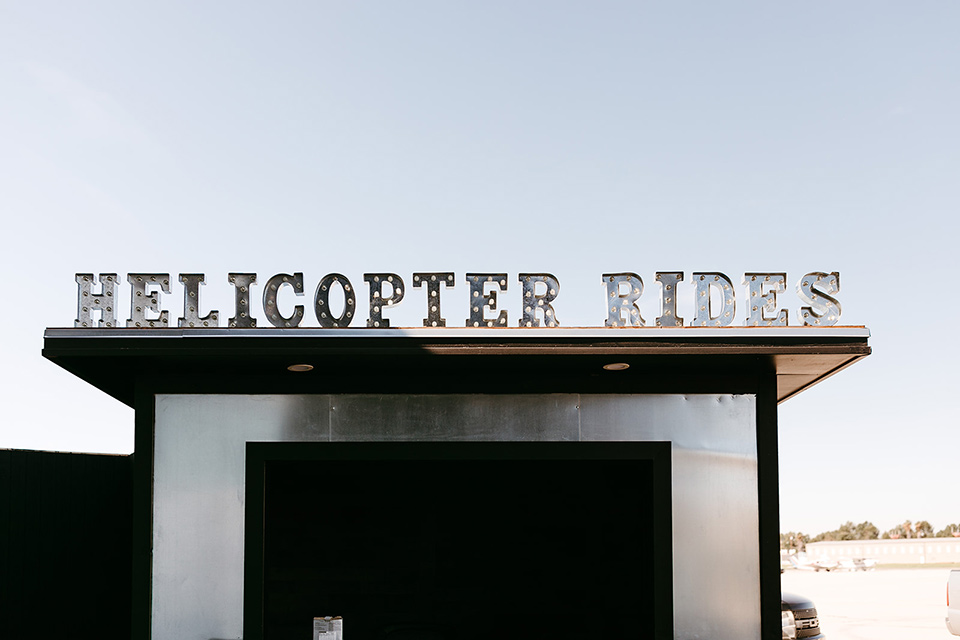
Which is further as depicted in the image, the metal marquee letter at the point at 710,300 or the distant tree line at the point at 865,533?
the distant tree line at the point at 865,533

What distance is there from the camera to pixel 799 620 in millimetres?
9438

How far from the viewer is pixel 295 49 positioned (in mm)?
14242

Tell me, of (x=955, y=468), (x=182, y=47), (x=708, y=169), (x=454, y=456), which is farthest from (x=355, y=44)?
(x=955, y=468)

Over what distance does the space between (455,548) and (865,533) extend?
44.7 metres

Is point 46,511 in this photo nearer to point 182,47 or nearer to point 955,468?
point 182,47

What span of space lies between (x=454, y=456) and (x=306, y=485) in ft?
8.50

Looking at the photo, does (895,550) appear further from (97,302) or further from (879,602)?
(97,302)

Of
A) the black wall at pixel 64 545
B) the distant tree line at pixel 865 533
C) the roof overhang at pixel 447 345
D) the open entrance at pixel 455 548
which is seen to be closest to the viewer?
the roof overhang at pixel 447 345

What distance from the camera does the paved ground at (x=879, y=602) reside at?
46.5 feet

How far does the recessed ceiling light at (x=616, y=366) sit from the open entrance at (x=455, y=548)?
2.08m

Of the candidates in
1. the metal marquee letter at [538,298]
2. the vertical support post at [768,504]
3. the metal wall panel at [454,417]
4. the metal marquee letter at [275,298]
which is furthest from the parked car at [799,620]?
the metal marquee letter at [275,298]

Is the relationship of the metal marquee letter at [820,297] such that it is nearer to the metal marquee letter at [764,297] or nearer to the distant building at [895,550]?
the metal marquee letter at [764,297]

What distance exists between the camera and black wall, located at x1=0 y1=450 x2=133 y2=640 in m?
7.17

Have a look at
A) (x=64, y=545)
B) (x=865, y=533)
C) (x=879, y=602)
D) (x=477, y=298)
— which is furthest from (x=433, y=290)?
(x=865, y=533)
